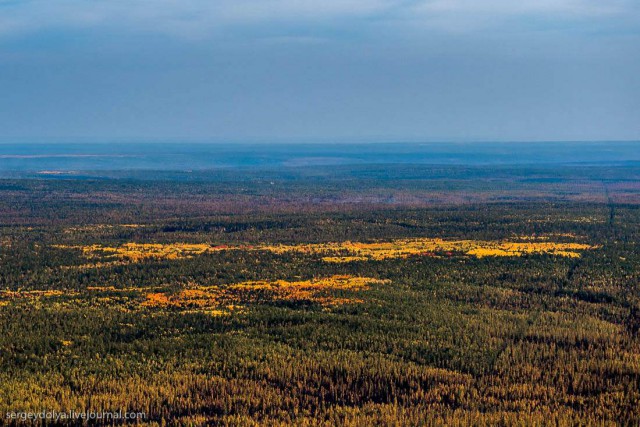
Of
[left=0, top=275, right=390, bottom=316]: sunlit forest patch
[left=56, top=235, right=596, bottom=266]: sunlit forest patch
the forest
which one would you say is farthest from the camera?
[left=56, top=235, right=596, bottom=266]: sunlit forest patch

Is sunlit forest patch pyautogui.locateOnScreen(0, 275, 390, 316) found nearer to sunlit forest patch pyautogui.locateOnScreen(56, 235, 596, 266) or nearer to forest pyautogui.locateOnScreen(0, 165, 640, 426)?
forest pyautogui.locateOnScreen(0, 165, 640, 426)

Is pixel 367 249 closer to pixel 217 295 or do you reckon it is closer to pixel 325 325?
pixel 217 295

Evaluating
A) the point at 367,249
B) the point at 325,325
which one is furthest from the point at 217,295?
the point at 367,249

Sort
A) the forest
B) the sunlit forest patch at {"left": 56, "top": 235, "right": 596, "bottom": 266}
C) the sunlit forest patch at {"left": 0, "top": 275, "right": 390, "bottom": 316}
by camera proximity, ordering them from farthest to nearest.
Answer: the sunlit forest patch at {"left": 56, "top": 235, "right": 596, "bottom": 266} < the sunlit forest patch at {"left": 0, "top": 275, "right": 390, "bottom": 316} < the forest

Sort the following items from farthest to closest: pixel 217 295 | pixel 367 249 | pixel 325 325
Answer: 1. pixel 367 249
2. pixel 217 295
3. pixel 325 325

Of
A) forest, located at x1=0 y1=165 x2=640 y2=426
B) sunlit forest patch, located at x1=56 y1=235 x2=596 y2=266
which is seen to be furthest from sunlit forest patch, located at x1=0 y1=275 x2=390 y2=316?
sunlit forest patch, located at x1=56 y1=235 x2=596 y2=266

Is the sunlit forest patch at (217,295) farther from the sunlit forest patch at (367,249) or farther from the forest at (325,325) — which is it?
the sunlit forest patch at (367,249)

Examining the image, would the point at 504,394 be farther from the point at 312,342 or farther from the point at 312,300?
the point at 312,300

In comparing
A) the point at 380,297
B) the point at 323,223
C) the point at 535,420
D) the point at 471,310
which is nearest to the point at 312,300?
the point at 380,297
